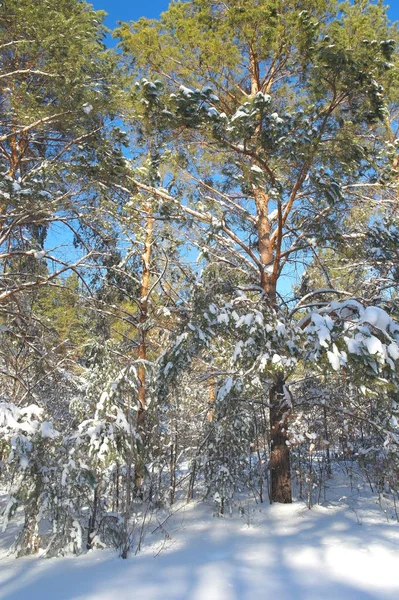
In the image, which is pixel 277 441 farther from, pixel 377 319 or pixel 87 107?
pixel 87 107

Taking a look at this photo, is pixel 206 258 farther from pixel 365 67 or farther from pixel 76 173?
pixel 365 67

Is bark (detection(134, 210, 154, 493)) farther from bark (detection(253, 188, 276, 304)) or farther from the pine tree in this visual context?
bark (detection(253, 188, 276, 304))

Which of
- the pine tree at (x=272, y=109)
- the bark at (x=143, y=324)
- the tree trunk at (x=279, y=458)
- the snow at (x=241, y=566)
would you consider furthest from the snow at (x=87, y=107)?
the snow at (x=241, y=566)

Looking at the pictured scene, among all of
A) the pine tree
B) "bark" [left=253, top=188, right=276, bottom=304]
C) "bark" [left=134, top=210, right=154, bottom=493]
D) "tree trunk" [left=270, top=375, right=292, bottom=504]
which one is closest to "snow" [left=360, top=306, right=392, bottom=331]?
the pine tree

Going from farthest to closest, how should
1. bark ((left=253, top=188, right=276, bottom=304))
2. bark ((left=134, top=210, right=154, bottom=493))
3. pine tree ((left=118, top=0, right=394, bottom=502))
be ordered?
bark ((left=134, top=210, right=154, bottom=493)) < bark ((left=253, top=188, right=276, bottom=304)) < pine tree ((left=118, top=0, right=394, bottom=502))

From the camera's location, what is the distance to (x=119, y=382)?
482 cm

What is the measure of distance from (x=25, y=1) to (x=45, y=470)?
6387 millimetres

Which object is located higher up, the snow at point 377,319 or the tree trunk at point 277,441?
the snow at point 377,319

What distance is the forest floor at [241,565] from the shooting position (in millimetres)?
3221

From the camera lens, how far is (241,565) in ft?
12.5

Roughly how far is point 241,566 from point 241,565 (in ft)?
0.10

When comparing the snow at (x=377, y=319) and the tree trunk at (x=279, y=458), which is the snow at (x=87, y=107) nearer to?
the snow at (x=377, y=319)

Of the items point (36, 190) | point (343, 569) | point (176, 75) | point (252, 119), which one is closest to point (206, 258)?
point (252, 119)

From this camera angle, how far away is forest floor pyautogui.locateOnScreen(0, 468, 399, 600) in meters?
3.22
